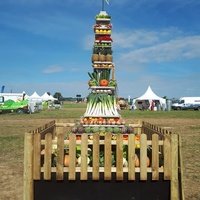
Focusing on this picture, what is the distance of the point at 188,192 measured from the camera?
7.86m

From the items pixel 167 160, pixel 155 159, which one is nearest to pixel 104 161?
pixel 155 159

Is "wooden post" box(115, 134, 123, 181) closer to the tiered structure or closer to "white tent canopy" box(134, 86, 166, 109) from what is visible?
the tiered structure

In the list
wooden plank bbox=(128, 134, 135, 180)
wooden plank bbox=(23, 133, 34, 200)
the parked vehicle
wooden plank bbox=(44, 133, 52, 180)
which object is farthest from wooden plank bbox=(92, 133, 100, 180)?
the parked vehicle

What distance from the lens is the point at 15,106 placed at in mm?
46125

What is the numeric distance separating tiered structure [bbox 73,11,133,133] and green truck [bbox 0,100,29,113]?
37.9 m

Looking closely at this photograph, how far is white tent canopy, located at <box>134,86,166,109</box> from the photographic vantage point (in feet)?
186

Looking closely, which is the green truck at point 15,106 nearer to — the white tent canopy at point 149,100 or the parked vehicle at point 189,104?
the white tent canopy at point 149,100

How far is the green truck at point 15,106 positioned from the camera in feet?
150

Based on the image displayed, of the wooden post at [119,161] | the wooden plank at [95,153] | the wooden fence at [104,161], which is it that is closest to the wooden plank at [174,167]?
the wooden fence at [104,161]

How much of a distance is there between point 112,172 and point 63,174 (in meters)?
0.78

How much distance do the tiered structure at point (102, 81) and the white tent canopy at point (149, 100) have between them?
47208 mm

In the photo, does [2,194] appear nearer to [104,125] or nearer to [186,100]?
[104,125]

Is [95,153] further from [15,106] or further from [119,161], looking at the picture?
[15,106]

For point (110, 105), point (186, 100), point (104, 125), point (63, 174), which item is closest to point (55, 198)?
point (63, 174)
